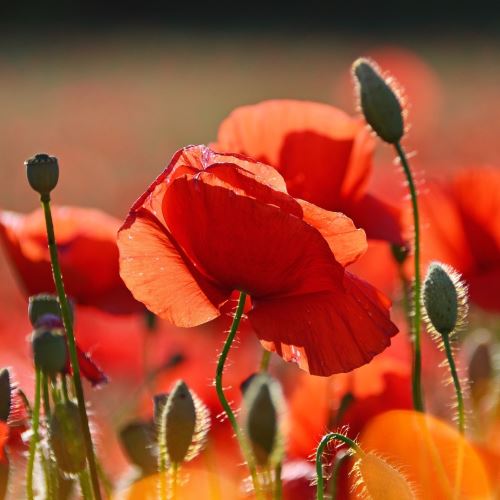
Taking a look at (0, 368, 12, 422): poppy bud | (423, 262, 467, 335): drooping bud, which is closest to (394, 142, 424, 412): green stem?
(423, 262, 467, 335): drooping bud

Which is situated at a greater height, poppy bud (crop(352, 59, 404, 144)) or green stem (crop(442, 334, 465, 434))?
poppy bud (crop(352, 59, 404, 144))

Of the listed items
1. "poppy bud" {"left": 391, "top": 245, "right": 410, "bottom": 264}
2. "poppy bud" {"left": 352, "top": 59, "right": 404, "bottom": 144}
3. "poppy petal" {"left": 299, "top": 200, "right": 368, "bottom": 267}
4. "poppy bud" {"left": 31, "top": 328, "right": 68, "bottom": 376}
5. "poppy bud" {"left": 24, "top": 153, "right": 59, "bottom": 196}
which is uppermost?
Answer: "poppy bud" {"left": 352, "top": 59, "right": 404, "bottom": 144}

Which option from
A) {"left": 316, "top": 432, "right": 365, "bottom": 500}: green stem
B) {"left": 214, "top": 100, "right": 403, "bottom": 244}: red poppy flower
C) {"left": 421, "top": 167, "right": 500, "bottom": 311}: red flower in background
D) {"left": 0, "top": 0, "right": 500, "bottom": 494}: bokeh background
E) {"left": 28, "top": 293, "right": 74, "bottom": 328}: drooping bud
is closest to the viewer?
{"left": 316, "top": 432, "right": 365, "bottom": 500}: green stem

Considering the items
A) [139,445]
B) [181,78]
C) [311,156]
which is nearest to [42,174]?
[139,445]

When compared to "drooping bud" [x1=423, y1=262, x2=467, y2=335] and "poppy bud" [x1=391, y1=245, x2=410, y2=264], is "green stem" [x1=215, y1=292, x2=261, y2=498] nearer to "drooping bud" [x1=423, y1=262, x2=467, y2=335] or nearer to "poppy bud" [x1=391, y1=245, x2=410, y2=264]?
"drooping bud" [x1=423, y1=262, x2=467, y2=335]

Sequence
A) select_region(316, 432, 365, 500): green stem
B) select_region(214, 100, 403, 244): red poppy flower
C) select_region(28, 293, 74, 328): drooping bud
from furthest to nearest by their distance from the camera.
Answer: select_region(214, 100, 403, 244): red poppy flower → select_region(28, 293, 74, 328): drooping bud → select_region(316, 432, 365, 500): green stem

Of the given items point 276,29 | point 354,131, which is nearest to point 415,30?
Answer: point 276,29

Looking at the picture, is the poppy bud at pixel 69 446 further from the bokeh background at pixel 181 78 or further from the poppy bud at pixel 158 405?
the bokeh background at pixel 181 78
